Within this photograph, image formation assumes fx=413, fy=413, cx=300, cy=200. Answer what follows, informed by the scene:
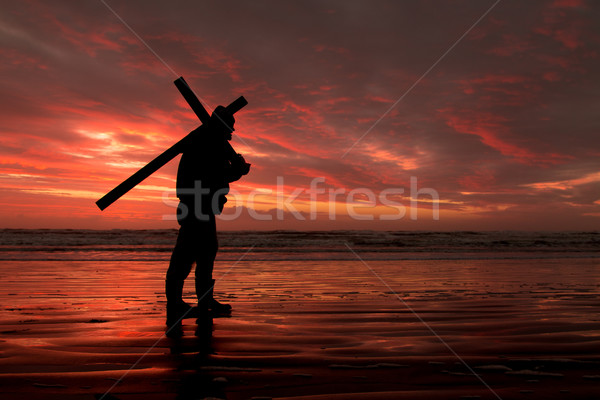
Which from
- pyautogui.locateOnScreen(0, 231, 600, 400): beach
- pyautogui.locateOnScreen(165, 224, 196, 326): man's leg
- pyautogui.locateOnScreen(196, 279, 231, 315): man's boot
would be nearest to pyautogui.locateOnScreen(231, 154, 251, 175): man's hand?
pyautogui.locateOnScreen(165, 224, 196, 326): man's leg

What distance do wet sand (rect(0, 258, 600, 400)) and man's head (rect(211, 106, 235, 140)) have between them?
238 centimetres

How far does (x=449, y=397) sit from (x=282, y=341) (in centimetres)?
193

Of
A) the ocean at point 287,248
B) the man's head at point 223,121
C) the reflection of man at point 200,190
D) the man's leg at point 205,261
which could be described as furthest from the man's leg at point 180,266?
the ocean at point 287,248

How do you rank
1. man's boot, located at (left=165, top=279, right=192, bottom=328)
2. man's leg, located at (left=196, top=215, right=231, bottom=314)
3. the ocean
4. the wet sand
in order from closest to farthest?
the wet sand → man's boot, located at (left=165, top=279, right=192, bottom=328) → man's leg, located at (left=196, top=215, right=231, bottom=314) → the ocean

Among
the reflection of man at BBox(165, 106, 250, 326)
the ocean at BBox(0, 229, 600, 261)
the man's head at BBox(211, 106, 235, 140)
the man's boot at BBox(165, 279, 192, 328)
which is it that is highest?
the man's head at BBox(211, 106, 235, 140)

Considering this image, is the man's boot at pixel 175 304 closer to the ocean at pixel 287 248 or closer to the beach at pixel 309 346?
the beach at pixel 309 346

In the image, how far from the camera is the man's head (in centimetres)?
511

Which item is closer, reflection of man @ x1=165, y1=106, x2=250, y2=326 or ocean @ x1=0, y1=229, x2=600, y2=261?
reflection of man @ x1=165, y1=106, x2=250, y2=326

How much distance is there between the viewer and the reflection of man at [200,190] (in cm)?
508

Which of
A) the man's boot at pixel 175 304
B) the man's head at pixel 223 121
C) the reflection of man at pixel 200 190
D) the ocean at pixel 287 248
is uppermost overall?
the man's head at pixel 223 121

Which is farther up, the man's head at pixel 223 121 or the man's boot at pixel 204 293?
the man's head at pixel 223 121

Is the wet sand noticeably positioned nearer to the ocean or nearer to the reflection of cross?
the reflection of cross

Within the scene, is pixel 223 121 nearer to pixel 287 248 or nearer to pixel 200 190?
pixel 200 190

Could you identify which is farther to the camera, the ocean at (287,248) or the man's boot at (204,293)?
the ocean at (287,248)
